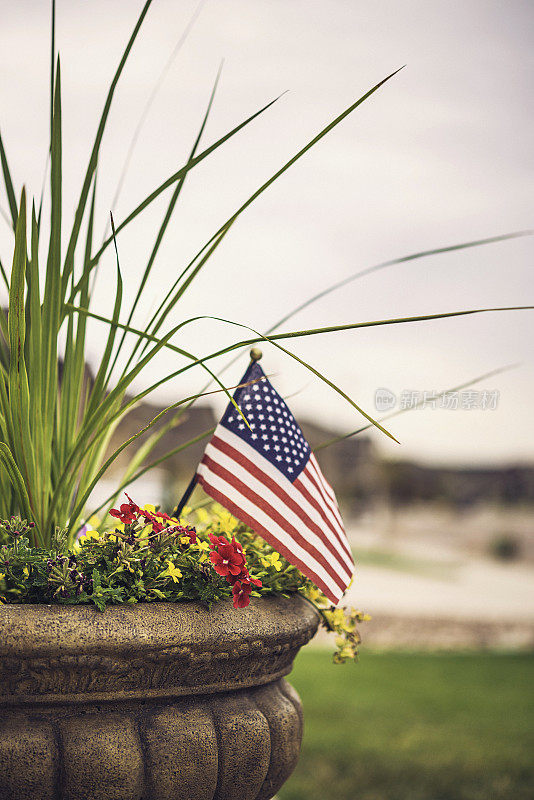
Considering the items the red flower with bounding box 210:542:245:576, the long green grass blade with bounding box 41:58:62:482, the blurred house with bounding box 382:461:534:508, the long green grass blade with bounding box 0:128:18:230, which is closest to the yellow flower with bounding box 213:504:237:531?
the red flower with bounding box 210:542:245:576

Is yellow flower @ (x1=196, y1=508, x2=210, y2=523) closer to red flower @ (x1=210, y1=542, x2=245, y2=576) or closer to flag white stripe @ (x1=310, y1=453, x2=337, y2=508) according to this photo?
flag white stripe @ (x1=310, y1=453, x2=337, y2=508)

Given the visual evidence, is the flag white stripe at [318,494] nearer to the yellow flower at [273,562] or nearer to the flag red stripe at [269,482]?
the flag red stripe at [269,482]

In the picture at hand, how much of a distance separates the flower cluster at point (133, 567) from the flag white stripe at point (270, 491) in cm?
10

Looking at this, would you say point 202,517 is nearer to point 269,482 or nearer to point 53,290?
point 269,482

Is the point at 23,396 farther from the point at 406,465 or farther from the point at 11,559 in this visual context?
the point at 406,465

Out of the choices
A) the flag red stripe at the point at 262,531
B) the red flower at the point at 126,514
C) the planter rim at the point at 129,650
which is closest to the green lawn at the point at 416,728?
the flag red stripe at the point at 262,531

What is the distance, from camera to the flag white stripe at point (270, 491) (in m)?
1.71

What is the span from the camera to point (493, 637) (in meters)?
8.46

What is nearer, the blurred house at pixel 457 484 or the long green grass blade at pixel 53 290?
the long green grass blade at pixel 53 290

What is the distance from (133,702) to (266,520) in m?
0.50

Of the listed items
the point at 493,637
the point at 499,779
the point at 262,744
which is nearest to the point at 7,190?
the point at 262,744

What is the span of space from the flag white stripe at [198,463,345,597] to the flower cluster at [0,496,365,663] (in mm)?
55

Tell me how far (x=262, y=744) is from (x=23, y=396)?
0.88 m

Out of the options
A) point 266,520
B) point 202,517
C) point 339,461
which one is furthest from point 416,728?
point 339,461
